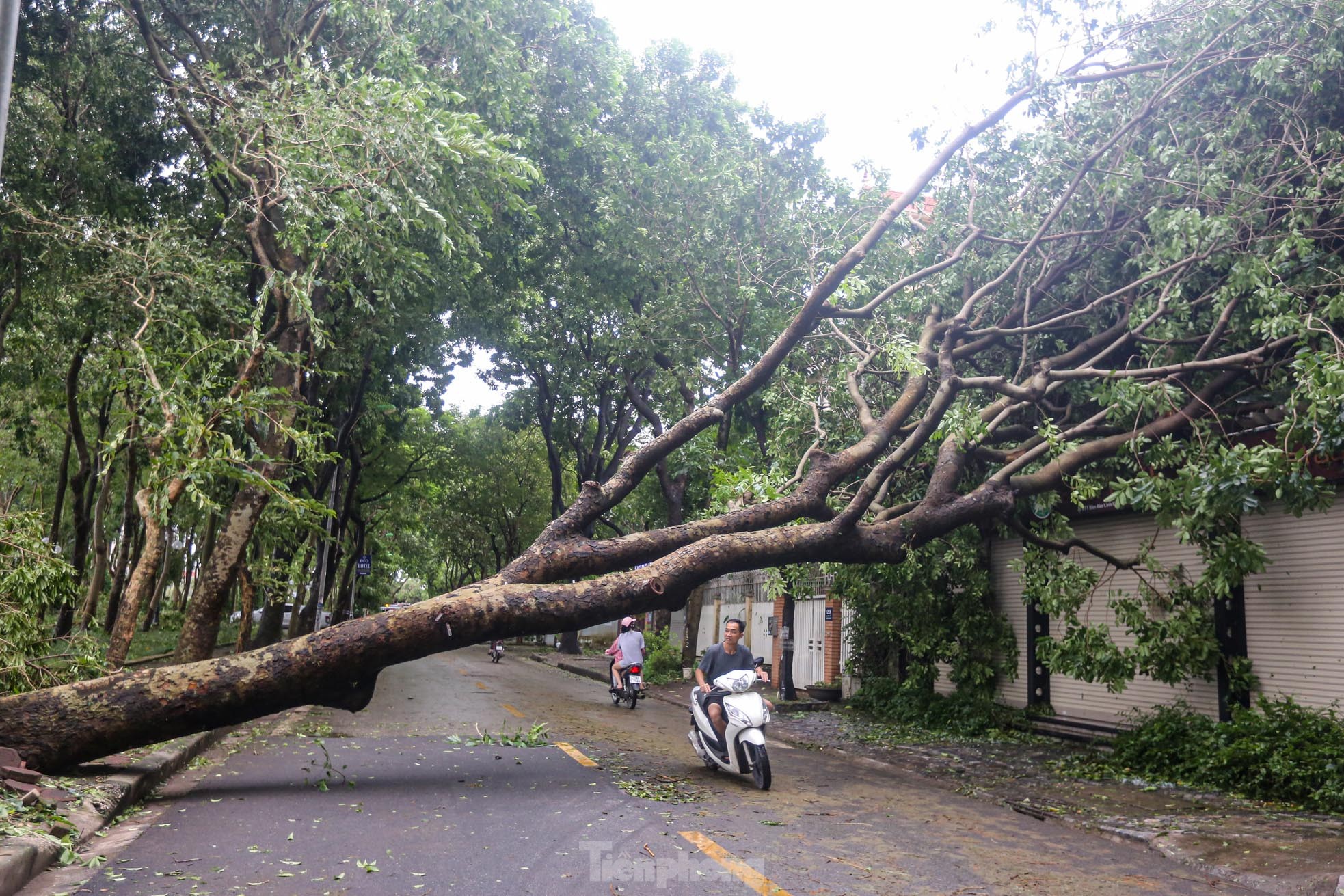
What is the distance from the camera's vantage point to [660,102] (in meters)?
18.6

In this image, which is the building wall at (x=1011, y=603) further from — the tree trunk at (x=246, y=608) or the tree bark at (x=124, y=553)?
the tree bark at (x=124, y=553)

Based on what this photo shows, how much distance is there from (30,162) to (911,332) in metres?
12.6

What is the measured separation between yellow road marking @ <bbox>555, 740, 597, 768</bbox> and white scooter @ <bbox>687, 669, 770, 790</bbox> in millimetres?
1211

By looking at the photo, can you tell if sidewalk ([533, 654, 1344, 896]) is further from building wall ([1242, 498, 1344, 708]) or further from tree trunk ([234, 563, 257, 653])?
tree trunk ([234, 563, 257, 653])

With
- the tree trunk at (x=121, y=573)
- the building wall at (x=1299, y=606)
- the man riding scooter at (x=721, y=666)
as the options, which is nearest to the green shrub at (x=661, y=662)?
the tree trunk at (x=121, y=573)

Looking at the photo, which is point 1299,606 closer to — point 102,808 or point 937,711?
point 937,711

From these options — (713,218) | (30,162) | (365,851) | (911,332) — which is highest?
(713,218)

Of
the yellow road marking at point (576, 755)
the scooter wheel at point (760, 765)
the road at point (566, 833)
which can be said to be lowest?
the road at point (566, 833)

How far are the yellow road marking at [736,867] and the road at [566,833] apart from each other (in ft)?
0.05

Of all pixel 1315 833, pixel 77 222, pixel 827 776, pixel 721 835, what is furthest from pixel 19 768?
pixel 1315 833

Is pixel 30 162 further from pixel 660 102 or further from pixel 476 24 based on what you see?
pixel 660 102

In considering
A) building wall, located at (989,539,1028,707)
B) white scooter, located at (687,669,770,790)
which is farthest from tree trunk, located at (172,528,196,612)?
white scooter, located at (687,669,770,790)

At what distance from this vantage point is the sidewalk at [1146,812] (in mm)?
6480

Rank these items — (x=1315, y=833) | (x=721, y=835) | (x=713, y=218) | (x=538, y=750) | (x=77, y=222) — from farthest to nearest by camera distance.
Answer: (x=713, y=218) < (x=77, y=222) < (x=538, y=750) < (x=1315, y=833) < (x=721, y=835)
